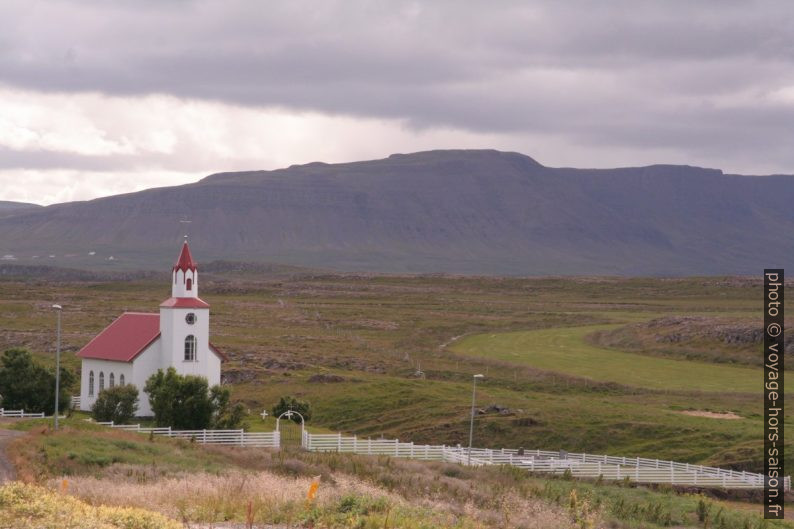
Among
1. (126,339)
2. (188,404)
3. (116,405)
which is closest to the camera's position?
(188,404)

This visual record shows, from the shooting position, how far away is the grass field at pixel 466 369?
198 feet

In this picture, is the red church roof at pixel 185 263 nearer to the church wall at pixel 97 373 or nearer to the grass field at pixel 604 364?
the church wall at pixel 97 373

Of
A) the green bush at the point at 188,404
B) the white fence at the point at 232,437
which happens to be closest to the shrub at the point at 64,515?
the white fence at the point at 232,437

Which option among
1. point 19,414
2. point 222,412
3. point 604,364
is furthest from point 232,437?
point 604,364

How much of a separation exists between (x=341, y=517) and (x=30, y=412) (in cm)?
4183

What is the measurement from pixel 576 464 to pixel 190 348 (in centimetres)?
2523

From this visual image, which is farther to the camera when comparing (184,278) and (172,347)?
(184,278)

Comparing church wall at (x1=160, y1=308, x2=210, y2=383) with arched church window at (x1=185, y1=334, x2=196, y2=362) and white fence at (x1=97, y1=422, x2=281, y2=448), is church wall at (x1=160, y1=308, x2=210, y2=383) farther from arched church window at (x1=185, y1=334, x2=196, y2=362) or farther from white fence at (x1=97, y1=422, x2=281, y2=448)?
white fence at (x1=97, y1=422, x2=281, y2=448)

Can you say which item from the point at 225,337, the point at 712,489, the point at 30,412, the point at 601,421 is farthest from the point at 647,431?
the point at 225,337

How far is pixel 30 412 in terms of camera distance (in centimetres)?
5881

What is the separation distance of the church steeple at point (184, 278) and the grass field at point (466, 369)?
8207mm

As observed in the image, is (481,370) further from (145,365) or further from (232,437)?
(232,437)

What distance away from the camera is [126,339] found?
214ft

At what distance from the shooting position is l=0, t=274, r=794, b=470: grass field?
198 ft
